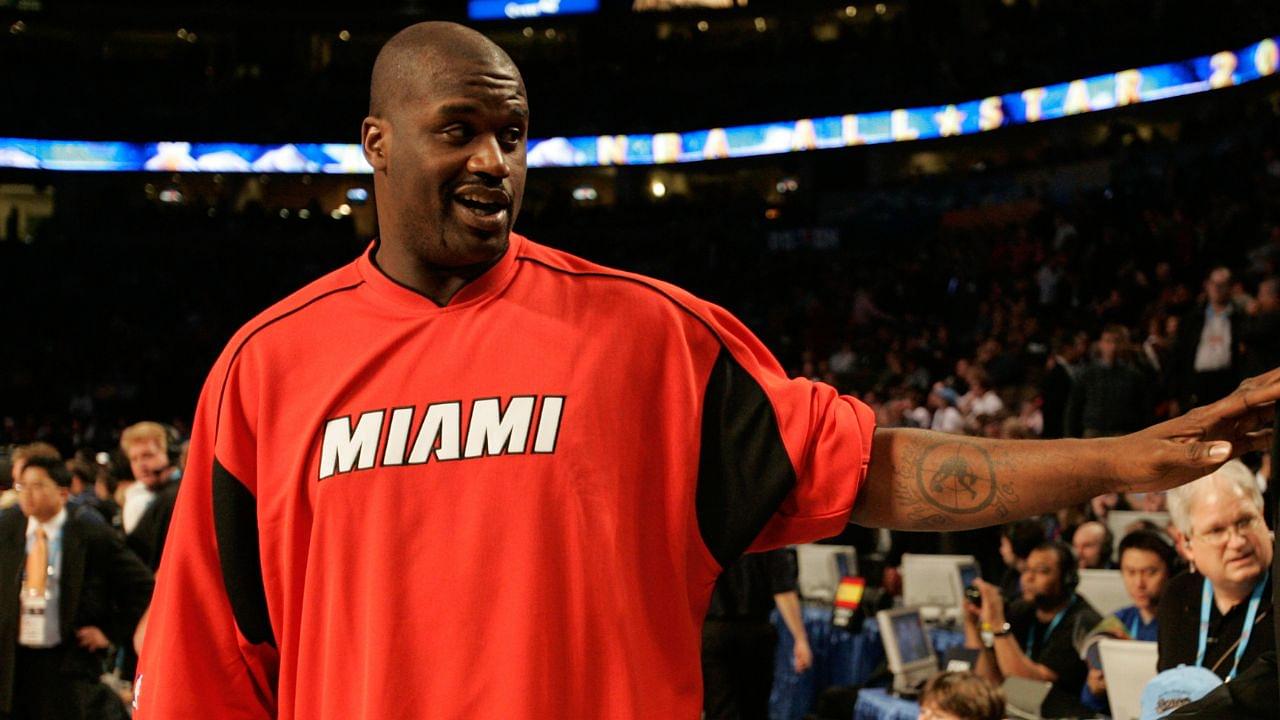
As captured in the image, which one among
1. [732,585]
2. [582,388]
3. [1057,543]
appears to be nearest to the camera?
[582,388]

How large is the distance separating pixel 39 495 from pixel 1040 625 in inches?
178

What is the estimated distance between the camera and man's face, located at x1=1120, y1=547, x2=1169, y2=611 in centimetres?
476

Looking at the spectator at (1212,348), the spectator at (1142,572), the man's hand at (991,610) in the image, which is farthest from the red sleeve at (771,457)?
the spectator at (1212,348)

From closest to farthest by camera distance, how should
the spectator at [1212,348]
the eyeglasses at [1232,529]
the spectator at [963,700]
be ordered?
the eyeglasses at [1232,529] < the spectator at [963,700] < the spectator at [1212,348]

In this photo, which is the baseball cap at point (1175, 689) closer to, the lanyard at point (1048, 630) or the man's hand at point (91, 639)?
the lanyard at point (1048, 630)

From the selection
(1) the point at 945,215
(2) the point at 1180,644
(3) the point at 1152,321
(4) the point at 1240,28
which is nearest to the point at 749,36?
(1) the point at 945,215

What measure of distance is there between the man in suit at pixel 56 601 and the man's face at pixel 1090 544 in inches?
176

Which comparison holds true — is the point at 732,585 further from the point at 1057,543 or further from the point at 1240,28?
the point at 1240,28

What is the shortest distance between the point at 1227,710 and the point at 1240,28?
18.9m

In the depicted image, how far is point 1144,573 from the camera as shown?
4.78m

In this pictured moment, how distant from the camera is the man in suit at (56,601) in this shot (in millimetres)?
6008

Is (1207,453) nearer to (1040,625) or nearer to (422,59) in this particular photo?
(422,59)

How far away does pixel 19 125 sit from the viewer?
2570 centimetres

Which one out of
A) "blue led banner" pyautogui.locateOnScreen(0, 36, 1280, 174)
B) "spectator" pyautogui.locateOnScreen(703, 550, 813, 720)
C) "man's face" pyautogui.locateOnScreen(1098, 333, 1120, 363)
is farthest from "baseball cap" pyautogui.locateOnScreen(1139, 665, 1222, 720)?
"blue led banner" pyautogui.locateOnScreen(0, 36, 1280, 174)
